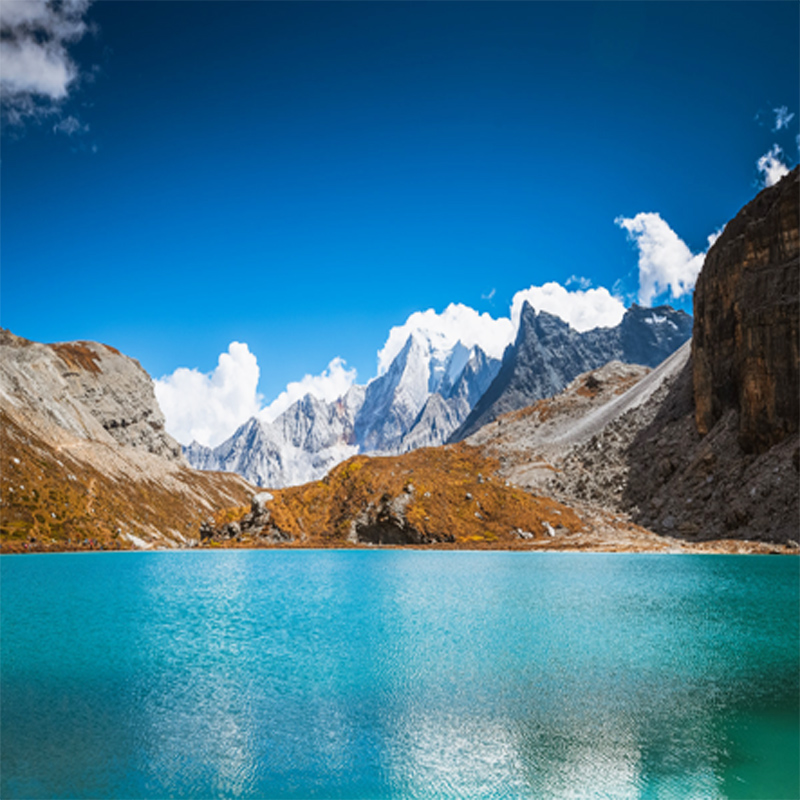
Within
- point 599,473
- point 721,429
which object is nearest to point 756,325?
point 721,429

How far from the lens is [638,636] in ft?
80.5

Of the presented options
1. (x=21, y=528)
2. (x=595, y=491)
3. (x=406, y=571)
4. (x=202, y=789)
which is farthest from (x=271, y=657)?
(x=21, y=528)

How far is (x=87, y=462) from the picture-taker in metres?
127

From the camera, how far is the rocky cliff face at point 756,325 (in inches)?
2879

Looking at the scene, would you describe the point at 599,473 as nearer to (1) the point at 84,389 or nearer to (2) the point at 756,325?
(2) the point at 756,325

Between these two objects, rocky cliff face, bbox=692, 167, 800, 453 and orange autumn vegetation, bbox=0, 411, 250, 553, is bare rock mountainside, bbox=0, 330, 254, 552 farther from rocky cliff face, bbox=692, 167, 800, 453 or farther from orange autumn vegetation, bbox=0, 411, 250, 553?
rocky cliff face, bbox=692, 167, 800, 453

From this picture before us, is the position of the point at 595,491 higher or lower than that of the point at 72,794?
higher

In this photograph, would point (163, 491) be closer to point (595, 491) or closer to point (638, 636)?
point (595, 491)

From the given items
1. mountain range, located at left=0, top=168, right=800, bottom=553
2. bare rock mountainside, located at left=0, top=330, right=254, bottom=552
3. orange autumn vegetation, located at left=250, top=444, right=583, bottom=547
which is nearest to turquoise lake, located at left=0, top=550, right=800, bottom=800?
mountain range, located at left=0, top=168, right=800, bottom=553

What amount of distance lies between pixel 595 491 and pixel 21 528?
82.4 m

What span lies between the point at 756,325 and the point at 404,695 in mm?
74427

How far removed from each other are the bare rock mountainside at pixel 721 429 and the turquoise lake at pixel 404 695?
1558 inches

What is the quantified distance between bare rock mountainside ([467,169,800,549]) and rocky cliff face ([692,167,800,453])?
137mm

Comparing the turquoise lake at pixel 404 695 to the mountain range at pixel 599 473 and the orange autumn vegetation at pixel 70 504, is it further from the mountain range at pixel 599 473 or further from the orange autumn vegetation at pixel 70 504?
the orange autumn vegetation at pixel 70 504
